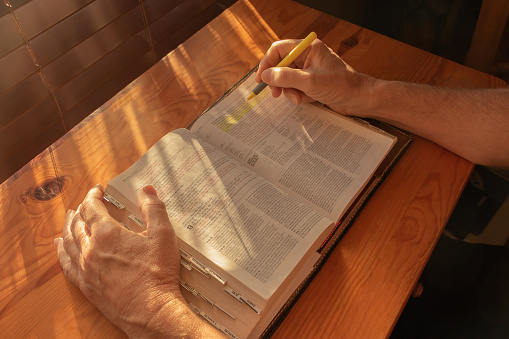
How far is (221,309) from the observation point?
77 cm

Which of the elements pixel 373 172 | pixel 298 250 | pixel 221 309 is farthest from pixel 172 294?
pixel 373 172

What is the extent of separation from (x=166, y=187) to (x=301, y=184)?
0.87ft

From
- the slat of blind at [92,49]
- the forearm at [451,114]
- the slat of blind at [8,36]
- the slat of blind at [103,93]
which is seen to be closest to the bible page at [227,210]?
the forearm at [451,114]

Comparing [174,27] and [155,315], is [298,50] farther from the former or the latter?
[174,27]

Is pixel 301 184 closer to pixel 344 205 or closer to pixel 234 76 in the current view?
pixel 344 205

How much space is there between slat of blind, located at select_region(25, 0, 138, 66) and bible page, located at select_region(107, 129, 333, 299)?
924 millimetres

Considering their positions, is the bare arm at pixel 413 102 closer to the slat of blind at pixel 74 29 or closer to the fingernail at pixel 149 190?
the fingernail at pixel 149 190

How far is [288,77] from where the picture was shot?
40.6 inches

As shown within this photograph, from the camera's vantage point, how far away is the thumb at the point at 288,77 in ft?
3.36

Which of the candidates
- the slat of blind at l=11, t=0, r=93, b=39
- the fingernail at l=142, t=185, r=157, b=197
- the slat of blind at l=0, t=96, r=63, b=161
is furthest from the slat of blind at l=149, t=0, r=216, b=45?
the fingernail at l=142, t=185, r=157, b=197

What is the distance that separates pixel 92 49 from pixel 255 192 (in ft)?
4.11

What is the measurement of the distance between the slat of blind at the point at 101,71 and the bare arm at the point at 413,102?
1.05 metres

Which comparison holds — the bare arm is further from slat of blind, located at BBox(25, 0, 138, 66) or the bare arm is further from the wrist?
slat of blind, located at BBox(25, 0, 138, 66)

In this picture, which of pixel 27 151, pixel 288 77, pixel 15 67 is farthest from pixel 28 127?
pixel 288 77
